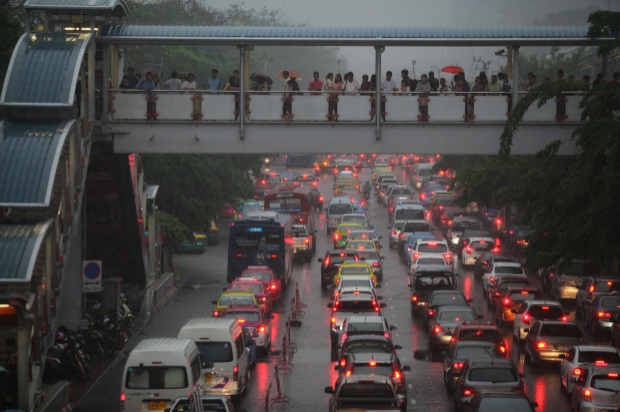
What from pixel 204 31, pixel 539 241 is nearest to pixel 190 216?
pixel 204 31

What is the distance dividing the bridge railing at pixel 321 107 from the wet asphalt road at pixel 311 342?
22.0 feet

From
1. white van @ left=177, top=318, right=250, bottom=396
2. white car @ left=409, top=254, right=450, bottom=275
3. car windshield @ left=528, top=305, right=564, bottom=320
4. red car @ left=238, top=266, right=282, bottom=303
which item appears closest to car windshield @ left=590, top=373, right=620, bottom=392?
white van @ left=177, top=318, right=250, bottom=396

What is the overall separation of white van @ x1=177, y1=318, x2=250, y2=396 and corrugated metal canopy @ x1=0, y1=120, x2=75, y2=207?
437cm

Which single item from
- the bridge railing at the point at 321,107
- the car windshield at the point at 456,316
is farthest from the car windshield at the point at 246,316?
the bridge railing at the point at 321,107

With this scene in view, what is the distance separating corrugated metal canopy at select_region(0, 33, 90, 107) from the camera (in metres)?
31.0

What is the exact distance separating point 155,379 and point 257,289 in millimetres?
18483

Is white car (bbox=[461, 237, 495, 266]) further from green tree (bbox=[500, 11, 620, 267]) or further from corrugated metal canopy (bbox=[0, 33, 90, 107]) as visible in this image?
corrugated metal canopy (bbox=[0, 33, 90, 107])

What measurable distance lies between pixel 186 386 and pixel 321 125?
494 inches

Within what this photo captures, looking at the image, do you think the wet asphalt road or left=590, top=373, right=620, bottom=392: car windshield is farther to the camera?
the wet asphalt road

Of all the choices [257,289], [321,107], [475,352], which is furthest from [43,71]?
[257,289]

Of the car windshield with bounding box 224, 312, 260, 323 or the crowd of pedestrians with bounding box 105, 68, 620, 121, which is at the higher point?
the crowd of pedestrians with bounding box 105, 68, 620, 121

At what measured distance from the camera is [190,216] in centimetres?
5766

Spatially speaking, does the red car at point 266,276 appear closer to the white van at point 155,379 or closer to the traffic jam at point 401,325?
the traffic jam at point 401,325

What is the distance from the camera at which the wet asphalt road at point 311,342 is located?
2894 centimetres
